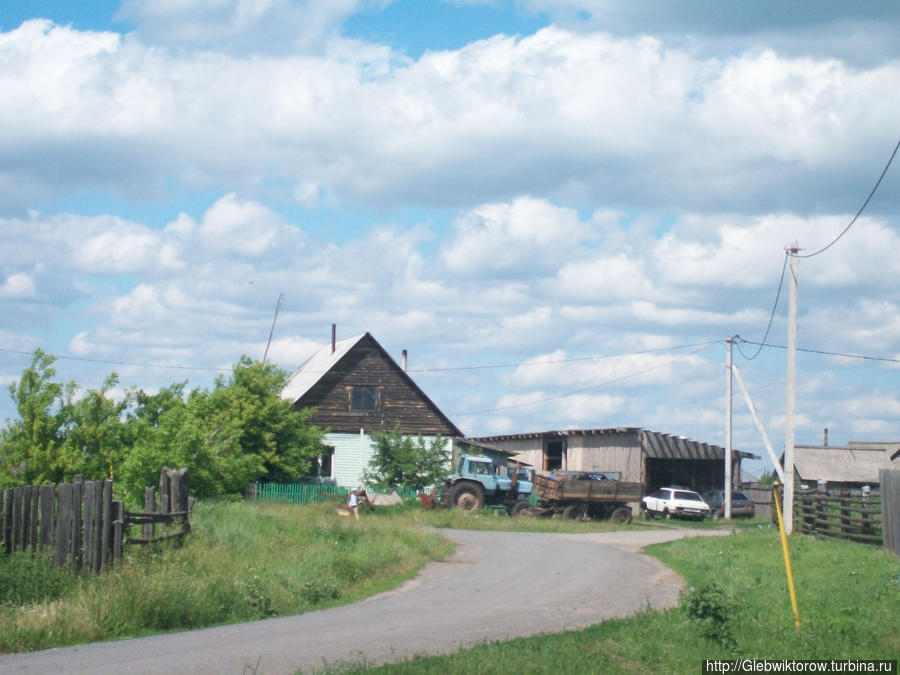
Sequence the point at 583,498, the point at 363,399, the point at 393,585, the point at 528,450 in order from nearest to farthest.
Result: the point at 393,585
the point at 583,498
the point at 363,399
the point at 528,450

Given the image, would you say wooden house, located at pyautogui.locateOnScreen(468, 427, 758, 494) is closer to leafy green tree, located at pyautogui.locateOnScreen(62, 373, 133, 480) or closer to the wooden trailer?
the wooden trailer

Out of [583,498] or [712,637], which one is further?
[583,498]

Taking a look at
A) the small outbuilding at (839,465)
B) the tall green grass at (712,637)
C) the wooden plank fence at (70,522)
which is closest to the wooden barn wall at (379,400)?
the small outbuilding at (839,465)

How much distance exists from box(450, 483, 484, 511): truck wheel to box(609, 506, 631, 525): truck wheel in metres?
5.32

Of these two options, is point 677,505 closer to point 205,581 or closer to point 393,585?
point 393,585

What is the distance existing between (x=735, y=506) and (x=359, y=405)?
745 inches

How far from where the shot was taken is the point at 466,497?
135 feet

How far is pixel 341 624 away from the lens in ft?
45.6

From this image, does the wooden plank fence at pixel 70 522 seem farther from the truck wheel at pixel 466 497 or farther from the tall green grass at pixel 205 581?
the truck wheel at pixel 466 497

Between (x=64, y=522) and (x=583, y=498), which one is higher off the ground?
(x=64, y=522)

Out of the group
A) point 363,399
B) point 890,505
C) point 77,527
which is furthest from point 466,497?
point 77,527

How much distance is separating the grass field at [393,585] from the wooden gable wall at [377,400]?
23.9 metres

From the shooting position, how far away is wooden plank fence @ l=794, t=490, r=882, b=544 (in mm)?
25234

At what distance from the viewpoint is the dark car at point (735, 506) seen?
5003cm
